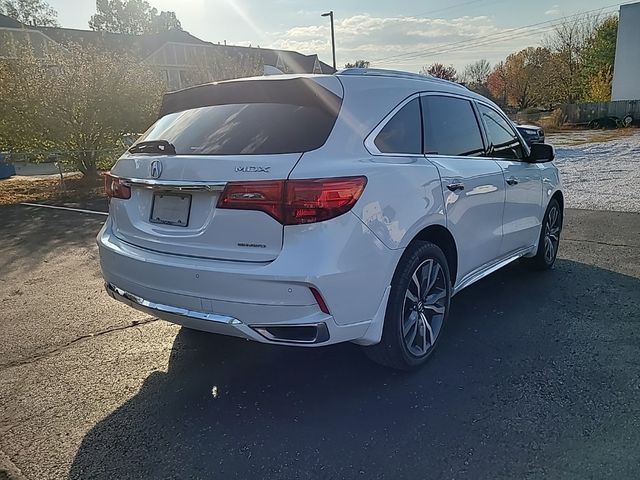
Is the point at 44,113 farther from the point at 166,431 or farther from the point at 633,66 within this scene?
the point at 633,66

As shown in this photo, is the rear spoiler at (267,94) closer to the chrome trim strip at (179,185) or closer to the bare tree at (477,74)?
the chrome trim strip at (179,185)

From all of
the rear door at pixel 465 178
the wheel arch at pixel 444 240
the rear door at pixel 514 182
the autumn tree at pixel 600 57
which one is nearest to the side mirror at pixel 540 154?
the rear door at pixel 514 182

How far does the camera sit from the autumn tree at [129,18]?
7038 centimetres

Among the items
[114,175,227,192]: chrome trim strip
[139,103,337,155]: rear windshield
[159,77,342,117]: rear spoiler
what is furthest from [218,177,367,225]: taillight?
[159,77,342,117]: rear spoiler

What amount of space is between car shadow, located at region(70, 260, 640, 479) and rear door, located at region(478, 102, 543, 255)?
846mm

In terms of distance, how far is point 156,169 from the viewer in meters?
2.87

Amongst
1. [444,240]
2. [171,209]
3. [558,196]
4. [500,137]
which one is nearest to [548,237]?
[558,196]

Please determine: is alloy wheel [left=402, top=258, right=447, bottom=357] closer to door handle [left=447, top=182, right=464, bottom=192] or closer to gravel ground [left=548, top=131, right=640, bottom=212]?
door handle [left=447, top=182, right=464, bottom=192]

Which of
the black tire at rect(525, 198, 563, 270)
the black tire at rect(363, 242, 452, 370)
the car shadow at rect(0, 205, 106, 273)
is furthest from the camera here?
the car shadow at rect(0, 205, 106, 273)

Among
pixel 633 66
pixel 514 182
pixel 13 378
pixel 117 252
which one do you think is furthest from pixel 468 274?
pixel 633 66

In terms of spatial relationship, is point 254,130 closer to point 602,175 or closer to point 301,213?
point 301,213

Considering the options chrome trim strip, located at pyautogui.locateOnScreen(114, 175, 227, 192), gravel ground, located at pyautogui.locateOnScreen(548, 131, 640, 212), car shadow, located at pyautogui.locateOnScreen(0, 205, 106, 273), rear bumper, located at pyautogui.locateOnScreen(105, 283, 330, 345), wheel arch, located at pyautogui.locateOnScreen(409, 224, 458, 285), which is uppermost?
chrome trim strip, located at pyautogui.locateOnScreen(114, 175, 227, 192)

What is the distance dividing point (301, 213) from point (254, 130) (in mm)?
614

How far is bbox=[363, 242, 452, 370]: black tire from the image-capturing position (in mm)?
2922
